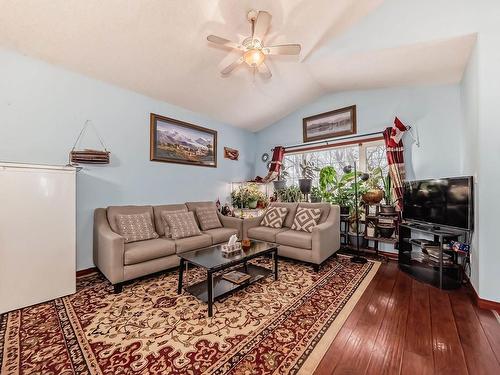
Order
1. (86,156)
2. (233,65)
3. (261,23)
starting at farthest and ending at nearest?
(86,156) < (233,65) < (261,23)

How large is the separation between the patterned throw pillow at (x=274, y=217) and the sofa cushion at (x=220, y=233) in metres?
0.57

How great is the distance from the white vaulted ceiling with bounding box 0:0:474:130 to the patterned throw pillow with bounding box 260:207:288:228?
88.4 inches

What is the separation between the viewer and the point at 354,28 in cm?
299

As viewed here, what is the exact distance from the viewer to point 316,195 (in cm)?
454

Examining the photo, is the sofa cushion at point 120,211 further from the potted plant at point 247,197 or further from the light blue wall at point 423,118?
the light blue wall at point 423,118

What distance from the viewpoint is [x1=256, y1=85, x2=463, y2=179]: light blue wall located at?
Result: 133 inches

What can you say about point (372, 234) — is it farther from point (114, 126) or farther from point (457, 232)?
point (114, 126)

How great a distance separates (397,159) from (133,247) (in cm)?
417

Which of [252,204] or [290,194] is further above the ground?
[290,194]

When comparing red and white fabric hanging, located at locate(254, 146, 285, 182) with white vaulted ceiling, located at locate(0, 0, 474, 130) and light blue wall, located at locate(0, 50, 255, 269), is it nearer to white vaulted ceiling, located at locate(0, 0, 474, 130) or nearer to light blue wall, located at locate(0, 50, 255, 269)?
A: white vaulted ceiling, located at locate(0, 0, 474, 130)

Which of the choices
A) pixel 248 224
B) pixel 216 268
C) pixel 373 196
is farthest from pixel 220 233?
pixel 373 196

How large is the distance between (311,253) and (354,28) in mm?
3122

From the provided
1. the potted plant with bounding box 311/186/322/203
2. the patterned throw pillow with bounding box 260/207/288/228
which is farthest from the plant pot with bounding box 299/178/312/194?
the patterned throw pillow with bounding box 260/207/288/228

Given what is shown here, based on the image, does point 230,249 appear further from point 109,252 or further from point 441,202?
point 441,202
